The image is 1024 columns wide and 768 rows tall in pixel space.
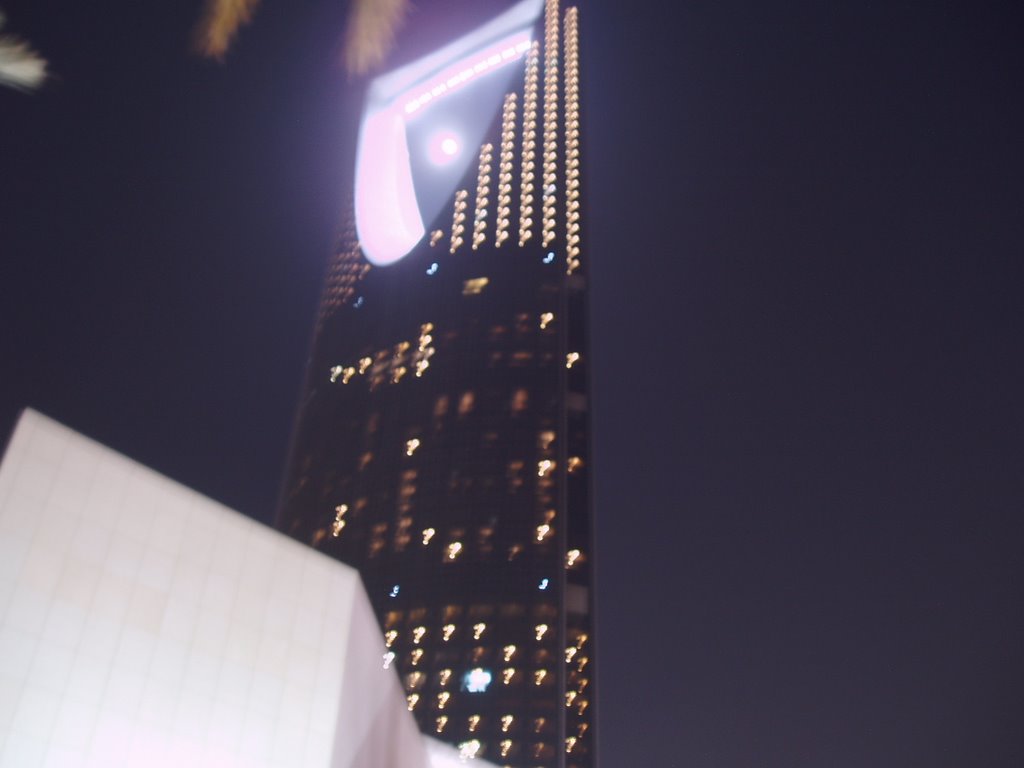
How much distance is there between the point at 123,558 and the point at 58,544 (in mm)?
1325

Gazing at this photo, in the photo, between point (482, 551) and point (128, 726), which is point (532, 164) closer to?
point (482, 551)

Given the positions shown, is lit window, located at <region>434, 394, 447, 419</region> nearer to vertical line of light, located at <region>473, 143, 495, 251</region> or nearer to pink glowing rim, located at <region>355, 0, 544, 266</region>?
vertical line of light, located at <region>473, 143, 495, 251</region>

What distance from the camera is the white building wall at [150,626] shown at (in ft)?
50.5

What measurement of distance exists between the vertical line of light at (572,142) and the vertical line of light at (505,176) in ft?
25.9

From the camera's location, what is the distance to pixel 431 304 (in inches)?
4744

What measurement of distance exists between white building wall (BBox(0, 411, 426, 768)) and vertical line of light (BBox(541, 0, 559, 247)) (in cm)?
10088

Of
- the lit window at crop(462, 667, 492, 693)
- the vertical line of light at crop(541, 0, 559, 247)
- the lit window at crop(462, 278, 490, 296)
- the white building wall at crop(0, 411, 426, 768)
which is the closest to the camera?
the white building wall at crop(0, 411, 426, 768)

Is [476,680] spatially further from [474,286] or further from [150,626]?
[150,626]

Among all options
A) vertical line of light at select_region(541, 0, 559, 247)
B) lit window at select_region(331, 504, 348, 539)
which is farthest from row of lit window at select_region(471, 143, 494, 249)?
lit window at select_region(331, 504, 348, 539)

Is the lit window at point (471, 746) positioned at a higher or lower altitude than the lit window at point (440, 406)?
lower

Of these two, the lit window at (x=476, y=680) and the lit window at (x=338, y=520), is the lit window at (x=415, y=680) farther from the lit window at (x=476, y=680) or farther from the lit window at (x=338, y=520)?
the lit window at (x=338, y=520)

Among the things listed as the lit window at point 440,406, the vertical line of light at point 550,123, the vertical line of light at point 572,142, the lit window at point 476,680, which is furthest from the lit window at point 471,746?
the vertical line of light at point 550,123

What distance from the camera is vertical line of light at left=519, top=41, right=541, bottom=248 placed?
119988 mm

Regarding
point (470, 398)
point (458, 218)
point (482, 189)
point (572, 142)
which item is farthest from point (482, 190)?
point (470, 398)
